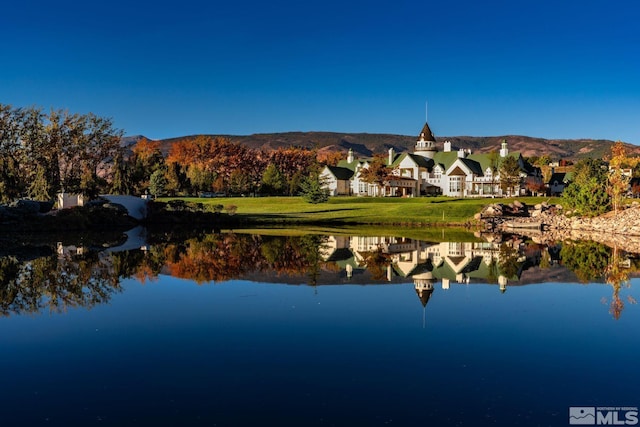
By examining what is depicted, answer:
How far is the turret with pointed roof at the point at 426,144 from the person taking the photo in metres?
98.3

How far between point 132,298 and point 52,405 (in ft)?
26.0

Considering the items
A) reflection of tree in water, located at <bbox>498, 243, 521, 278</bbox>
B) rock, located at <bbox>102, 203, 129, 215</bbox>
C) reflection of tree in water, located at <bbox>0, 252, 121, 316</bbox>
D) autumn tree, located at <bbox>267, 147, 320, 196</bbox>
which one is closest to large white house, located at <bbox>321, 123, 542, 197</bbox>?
autumn tree, located at <bbox>267, 147, 320, 196</bbox>

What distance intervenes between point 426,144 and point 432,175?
862 cm

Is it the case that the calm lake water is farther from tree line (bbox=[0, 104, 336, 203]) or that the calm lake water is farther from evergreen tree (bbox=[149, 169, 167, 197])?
evergreen tree (bbox=[149, 169, 167, 197])

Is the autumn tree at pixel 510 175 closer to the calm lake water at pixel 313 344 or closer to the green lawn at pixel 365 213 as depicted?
the green lawn at pixel 365 213

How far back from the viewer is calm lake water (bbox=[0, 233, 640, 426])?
26.5ft

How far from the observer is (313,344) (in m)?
11.2

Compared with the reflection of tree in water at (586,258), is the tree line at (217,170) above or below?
above

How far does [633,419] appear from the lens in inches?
305

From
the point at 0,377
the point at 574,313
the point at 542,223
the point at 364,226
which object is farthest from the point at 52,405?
the point at 542,223

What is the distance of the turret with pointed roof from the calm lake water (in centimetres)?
7689

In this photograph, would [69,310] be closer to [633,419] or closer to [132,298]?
[132,298]

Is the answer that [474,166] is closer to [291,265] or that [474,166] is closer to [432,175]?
[432,175]

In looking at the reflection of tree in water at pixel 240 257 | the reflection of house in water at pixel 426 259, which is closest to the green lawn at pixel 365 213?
the reflection of house in water at pixel 426 259
